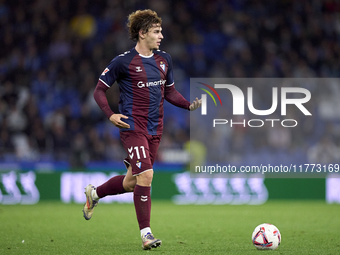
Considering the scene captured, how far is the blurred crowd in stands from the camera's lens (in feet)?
44.2

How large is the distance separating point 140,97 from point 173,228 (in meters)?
2.69

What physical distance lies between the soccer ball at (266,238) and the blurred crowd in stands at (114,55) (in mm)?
7748

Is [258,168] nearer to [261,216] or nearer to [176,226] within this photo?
[261,216]

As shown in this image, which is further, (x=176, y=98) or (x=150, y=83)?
(x=176, y=98)

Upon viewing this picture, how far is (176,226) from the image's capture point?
8273 mm

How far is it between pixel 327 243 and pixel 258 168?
22.8ft

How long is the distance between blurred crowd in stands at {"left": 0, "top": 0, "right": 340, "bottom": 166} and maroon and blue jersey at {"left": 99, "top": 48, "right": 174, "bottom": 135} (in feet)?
23.8

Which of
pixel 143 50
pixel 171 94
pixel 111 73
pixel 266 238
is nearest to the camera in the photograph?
pixel 266 238

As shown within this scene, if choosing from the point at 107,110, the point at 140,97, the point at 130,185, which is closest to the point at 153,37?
the point at 140,97

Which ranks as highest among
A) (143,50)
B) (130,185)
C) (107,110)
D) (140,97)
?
(143,50)

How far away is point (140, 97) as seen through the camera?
5930 mm

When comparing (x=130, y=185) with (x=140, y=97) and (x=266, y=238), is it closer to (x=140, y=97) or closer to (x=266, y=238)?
(x=140, y=97)

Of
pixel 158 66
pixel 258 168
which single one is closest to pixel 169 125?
pixel 258 168
